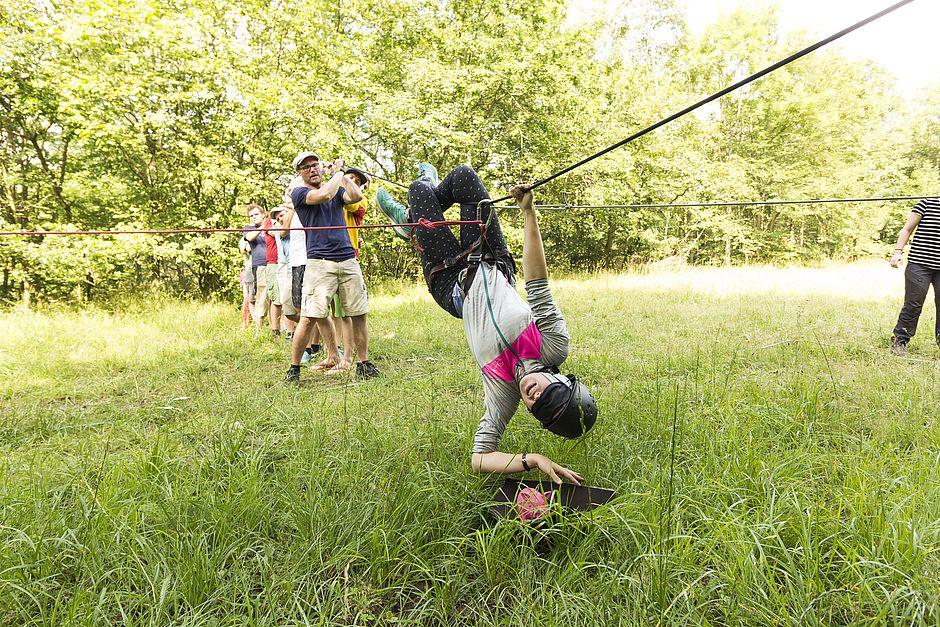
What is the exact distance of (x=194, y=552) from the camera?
1712 millimetres

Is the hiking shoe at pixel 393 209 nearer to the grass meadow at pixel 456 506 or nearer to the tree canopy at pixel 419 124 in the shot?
the grass meadow at pixel 456 506

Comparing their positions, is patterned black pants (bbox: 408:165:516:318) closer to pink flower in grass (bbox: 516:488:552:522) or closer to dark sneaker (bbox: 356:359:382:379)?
pink flower in grass (bbox: 516:488:552:522)

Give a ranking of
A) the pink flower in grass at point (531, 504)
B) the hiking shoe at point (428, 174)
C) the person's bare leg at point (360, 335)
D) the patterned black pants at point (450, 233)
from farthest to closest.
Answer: the person's bare leg at point (360, 335) < the hiking shoe at point (428, 174) < the patterned black pants at point (450, 233) < the pink flower in grass at point (531, 504)

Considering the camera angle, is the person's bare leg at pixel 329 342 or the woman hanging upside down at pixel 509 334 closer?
the woman hanging upside down at pixel 509 334

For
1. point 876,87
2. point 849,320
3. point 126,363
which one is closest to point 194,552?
point 126,363

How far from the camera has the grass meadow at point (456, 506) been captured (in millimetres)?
1506

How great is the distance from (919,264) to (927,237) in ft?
0.87

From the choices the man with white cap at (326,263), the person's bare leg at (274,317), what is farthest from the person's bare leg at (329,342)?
the person's bare leg at (274,317)

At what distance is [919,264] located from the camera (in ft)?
Result: 14.6

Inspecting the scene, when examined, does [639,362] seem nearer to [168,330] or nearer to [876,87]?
[168,330]

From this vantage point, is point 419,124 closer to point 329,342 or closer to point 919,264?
point 329,342

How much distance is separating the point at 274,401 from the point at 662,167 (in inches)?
712

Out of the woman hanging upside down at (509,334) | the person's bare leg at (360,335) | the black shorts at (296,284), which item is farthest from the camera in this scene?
the black shorts at (296,284)

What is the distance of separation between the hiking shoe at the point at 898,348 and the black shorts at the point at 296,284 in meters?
6.23
